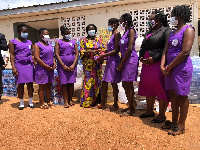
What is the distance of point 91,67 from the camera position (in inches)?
174

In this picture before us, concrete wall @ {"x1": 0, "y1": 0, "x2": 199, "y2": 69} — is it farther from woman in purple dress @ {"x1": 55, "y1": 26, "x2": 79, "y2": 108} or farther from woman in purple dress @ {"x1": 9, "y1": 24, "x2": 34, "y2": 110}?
woman in purple dress @ {"x1": 9, "y1": 24, "x2": 34, "y2": 110}

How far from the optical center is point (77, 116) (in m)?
3.77

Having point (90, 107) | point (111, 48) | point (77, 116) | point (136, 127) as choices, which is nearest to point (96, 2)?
point (111, 48)

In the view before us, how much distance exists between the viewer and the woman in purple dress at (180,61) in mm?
2615

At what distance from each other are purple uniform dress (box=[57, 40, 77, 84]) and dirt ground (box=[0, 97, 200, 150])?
780mm

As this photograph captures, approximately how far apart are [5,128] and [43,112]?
977 millimetres

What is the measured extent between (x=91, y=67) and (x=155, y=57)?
1.71 metres

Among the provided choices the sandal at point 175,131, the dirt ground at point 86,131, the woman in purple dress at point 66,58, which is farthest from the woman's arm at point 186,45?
the woman in purple dress at point 66,58

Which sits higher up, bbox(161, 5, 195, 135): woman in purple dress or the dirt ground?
bbox(161, 5, 195, 135): woman in purple dress

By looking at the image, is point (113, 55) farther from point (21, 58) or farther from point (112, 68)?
point (21, 58)

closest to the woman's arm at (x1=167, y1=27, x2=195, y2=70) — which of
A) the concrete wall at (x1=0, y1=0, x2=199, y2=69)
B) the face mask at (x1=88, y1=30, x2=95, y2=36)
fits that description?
the face mask at (x1=88, y1=30, x2=95, y2=36)

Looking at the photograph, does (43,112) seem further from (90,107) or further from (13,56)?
(13,56)

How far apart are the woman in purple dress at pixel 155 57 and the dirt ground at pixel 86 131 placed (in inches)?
21.1

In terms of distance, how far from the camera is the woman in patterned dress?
4.26 meters
